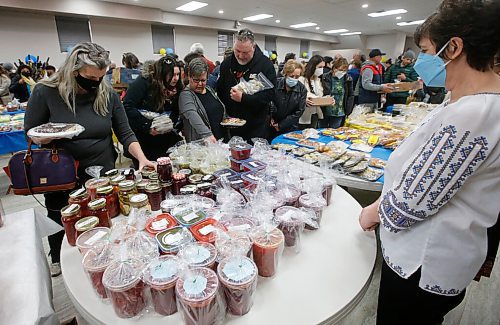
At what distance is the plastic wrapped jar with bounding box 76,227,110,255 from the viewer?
88 cm

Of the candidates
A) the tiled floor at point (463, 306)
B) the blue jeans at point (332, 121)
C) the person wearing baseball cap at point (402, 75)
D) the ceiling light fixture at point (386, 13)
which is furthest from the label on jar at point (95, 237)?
the ceiling light fixture at point (386, 13)

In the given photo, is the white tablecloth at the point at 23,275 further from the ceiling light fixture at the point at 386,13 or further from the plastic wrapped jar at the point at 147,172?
the ceiling light fixture at the point at 386,13

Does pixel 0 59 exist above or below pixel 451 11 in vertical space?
above

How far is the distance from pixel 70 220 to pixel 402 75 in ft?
20.6

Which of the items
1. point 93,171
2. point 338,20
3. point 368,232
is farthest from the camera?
point 338,20

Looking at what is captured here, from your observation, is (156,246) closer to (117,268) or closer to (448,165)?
(117,268)

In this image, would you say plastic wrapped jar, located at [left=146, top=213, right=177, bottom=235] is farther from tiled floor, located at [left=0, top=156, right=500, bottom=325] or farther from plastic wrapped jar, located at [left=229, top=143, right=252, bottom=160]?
tiled floor, located at [left=0, top=156, right=500, bottom=325]

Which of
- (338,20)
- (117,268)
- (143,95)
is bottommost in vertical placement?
(117,268)

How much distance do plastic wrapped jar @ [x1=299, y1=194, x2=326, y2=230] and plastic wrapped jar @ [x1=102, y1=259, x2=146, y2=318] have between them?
66 centimetres

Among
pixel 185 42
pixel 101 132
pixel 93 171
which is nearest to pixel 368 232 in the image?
pixel 93 171

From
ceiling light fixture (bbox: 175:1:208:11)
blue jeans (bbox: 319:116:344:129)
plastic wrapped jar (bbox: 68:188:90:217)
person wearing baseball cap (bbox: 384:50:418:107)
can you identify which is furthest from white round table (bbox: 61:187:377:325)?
ceiling light fixture (bbox: 175:1:208:11)

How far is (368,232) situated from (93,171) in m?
1.38

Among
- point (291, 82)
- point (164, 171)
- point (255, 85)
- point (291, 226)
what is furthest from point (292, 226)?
point (291, 82)

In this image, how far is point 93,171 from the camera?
1387mm
